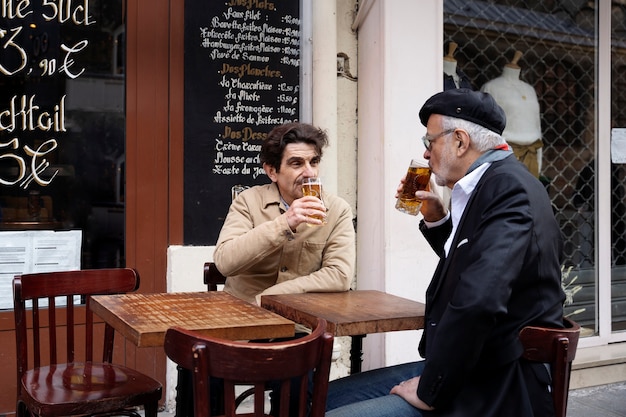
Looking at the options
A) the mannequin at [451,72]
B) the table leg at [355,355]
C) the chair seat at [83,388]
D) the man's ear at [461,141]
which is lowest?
the chair seat at [83,388]

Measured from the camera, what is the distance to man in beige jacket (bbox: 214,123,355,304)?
2855 millimetres

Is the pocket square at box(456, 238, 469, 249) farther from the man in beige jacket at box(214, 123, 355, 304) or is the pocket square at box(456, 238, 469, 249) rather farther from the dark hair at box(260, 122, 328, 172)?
the dark hair at box(260, 122, 328, 172)

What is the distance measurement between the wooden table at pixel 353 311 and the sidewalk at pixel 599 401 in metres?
2.18

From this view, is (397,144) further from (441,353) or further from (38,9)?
(441,353)

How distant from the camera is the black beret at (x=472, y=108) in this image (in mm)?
2207

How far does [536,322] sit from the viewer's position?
2.02 m

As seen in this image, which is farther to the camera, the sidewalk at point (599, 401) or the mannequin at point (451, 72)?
the mannequin at point (451, 72)

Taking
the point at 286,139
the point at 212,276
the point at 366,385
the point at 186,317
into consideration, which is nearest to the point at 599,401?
the point at 366,385

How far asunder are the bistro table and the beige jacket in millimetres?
269

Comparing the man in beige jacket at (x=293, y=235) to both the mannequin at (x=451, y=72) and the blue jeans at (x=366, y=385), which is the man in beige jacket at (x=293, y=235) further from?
the mannequin at (x=451, y=72)

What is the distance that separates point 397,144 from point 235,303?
80.1 inches

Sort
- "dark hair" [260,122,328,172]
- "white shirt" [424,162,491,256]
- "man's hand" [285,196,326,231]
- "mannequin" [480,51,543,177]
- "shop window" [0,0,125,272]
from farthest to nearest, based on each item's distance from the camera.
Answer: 1. "mannequin" [480,51,543,177]
2. "shop window" [0,0,125,272]
3. "dark hair" [260,122,328,172]
4. "man's hand" [285,196,326,231]
5. "white shirt" [424,162,491,256]

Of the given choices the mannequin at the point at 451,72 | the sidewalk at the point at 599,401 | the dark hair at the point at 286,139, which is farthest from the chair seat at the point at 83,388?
the mannequin at the point at 451,72

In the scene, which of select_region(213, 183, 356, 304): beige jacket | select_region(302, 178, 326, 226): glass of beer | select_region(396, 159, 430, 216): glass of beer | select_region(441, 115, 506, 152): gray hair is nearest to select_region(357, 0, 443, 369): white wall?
select_region(213, 183, 356, 304): beige jacket
